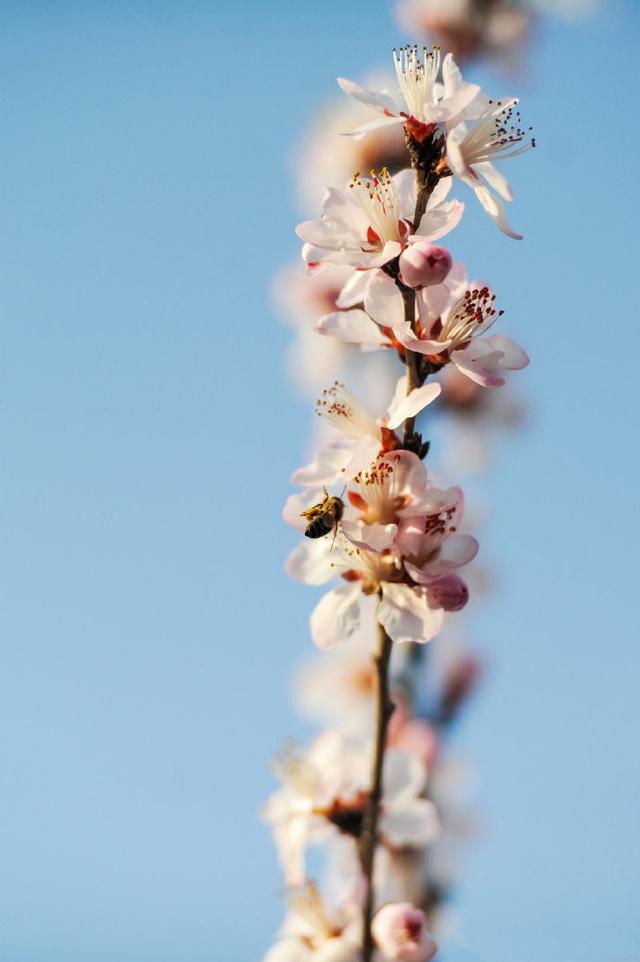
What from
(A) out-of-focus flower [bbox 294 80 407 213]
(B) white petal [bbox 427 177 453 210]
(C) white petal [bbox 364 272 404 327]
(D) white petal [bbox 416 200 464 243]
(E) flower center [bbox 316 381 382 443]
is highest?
(A) out-of-focus flower [bbox 294 80 407 213]

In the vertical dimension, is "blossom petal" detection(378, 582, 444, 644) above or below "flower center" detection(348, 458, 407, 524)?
below

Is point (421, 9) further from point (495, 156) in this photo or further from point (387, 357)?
point (495, 156)

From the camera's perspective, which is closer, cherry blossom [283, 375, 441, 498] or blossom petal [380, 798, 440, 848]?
cherry blossom [283, 375, 441, 498]

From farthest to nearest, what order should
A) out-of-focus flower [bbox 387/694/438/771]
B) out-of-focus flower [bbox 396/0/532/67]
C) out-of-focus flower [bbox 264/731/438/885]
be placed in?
out-of-focus flower [bbox 396/0/532/67], out-of-focus flower [bbox 387/694/438/771], out-of-focus flower [bbox 264/731/438/885]

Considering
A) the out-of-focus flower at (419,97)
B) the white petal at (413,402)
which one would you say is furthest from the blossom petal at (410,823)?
the out-of-focus flower at (419,97)

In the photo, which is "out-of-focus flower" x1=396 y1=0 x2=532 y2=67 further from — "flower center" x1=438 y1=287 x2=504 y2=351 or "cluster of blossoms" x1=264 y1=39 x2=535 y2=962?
"flower center" x1=438 y1=287 x2=504 y2=351

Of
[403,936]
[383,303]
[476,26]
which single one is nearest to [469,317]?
[383,303]

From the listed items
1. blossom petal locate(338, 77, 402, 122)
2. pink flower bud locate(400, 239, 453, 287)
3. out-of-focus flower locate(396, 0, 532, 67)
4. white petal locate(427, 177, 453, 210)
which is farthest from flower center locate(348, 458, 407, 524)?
out-of-focus flower locate(396, 0, 532, 67)
